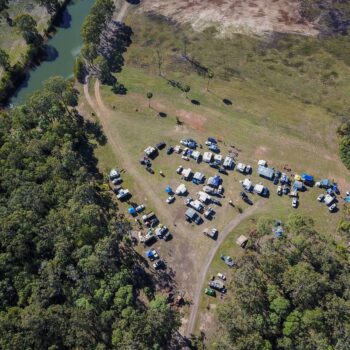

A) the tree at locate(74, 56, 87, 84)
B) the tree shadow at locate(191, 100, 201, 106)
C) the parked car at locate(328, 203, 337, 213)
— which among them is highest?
the tree at locate(74, 56, 87, 84)

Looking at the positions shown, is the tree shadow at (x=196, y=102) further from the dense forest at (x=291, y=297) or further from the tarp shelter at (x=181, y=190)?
the dense forest at (x=291, y=297)

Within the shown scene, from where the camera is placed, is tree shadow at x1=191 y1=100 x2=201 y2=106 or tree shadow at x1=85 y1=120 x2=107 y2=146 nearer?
tree shadow at x1=85 y1=120 x2=107 y2=146

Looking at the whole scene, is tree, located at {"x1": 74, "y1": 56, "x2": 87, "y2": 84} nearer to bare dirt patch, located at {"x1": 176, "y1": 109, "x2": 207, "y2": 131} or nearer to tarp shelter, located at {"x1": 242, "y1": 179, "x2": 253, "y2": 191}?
bare dirt patch, located at {"x1": 176, "y1": 109, "x2": 207, "y2": 131}

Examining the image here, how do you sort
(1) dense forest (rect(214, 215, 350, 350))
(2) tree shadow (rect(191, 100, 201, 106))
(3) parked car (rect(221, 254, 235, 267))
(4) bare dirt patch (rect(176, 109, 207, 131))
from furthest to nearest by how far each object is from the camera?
(2) tree shadow (rect(191, 100, 201, 106)) < (4) bare dirt patch (rect(176, 109, 207, 131)) < (3) parked car (rect(221, 254, 235, 267)) < (1) dense forest (rect(214, 215, 350, 350))

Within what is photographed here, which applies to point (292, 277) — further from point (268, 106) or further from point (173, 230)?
point (268, 106)

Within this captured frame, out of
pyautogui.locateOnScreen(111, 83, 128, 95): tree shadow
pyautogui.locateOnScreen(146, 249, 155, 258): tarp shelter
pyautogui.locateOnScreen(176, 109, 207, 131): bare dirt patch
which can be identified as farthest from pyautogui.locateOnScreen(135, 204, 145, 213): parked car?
pyautogui.locateOnScreen(111, 83, 128, 95): tree shadow

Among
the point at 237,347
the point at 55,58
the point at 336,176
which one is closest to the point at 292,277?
the point at 237,347
